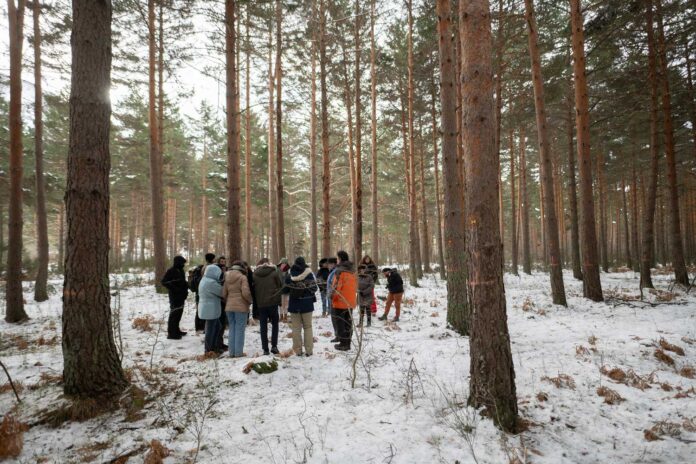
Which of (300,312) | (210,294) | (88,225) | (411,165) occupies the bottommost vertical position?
(300,312)

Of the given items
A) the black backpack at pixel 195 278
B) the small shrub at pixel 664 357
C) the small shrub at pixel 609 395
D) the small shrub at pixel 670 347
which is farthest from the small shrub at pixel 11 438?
the small shrub at pixel 670 347

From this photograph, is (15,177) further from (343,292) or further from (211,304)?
(343,292)

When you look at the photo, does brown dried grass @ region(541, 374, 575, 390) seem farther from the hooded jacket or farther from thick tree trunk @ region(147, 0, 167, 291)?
thick tree trunk @ region(147, 0, 167, 291)

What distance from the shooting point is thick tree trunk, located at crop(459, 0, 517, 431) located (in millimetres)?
3617

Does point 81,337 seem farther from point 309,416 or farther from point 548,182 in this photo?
point 548,182

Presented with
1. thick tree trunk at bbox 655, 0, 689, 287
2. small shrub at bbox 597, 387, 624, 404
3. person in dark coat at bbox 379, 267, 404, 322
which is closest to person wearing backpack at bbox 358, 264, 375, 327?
person in dark coat at bbox 379, 267, 404, 322

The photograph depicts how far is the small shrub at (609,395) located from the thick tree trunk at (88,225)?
6428mm

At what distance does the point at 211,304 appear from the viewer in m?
6.46

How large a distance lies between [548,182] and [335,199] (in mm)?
19428

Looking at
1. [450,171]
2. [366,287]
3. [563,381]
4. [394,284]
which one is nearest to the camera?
[563,381]

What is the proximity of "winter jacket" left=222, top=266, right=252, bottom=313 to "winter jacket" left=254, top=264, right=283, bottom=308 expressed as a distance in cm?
33

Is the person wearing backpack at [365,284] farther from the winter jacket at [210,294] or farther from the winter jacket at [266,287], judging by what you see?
the winter jacket at [210,294]

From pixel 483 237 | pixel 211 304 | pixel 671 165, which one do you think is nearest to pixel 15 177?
pixel 211 304

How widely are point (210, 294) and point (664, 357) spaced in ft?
26.9
